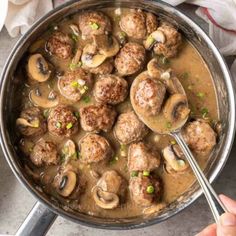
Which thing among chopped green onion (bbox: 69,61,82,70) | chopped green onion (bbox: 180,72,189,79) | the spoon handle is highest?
chopped green onion (bbox: 69,61,82,70)

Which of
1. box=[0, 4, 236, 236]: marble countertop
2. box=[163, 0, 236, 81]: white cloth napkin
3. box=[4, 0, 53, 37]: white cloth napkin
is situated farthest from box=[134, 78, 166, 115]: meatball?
box=[4, 0, 53, 37]: white cloth napkin

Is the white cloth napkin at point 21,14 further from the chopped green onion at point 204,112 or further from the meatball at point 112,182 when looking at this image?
the chopped green onion at point 204,112

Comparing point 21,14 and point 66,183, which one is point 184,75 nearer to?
point 66,183

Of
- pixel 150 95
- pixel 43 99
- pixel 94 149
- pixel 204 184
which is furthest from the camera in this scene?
pixel 43 99

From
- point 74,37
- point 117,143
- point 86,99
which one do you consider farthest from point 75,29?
point 117,143

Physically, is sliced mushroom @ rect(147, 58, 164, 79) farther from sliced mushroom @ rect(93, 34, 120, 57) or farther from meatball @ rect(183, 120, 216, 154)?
meatball @ rect(183, 120, 216, 154)

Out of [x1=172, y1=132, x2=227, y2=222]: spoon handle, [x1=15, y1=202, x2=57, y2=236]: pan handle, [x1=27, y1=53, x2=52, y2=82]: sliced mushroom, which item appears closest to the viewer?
[x1=172, y1=132, x2=227, y2=222]: spoon handle

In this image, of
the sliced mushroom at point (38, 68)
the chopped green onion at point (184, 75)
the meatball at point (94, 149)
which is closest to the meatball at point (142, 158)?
the meatball at point (94, 149)

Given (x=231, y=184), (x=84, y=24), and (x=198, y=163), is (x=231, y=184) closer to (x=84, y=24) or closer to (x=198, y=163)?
(x=198, y=163)
